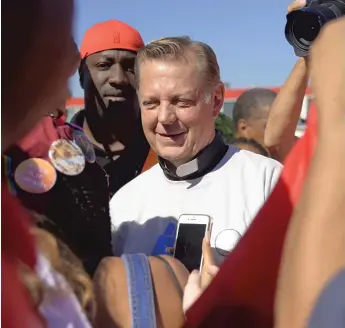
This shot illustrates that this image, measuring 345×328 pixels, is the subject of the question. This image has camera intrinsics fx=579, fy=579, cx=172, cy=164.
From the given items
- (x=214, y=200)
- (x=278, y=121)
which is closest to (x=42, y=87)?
(x=278, y=121)

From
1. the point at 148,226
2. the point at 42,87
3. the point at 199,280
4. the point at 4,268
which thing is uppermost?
the point at 42,87

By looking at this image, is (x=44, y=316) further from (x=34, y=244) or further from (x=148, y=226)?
→ (x=148, y=226)

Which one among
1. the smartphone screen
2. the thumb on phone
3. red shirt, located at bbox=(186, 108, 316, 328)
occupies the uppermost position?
red shirt, located at bbox=(186, 108, 316, 328)

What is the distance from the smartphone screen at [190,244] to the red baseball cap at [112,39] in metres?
0.81

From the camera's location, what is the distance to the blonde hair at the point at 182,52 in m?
1.29

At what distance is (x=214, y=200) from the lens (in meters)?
1.23

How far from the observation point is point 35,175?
26.0 inches

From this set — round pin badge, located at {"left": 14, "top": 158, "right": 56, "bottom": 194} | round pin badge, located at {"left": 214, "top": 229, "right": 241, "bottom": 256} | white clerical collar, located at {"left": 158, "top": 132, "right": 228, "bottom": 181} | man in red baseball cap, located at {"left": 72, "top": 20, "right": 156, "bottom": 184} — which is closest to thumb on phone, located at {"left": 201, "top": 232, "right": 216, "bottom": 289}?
round pin badge, located at {"left": 214, "top": 229, "right": 241, "bottom": 256}

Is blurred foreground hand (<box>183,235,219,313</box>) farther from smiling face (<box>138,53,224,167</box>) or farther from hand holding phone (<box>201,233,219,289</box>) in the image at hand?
smiling face (<box>138,53,224,167</box>)

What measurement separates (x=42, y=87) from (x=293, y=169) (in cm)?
24

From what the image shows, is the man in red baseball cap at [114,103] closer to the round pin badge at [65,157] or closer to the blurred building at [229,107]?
the blurred building at [229,107]

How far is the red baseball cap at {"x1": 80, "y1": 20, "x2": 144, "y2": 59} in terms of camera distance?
1.76 metres

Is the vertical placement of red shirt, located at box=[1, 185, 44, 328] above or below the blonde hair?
below

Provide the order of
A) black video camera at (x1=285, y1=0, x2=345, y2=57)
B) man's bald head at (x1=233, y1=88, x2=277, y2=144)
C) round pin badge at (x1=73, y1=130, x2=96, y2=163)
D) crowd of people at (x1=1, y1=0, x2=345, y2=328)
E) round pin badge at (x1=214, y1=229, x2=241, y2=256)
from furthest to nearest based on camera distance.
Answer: man's bald head at (x1=233, y1=88, x2=277, y2=144), round pin badge at (x1=214, y1=229, x2=241, y2=256), round pin badge at (x1=73, y1=130, x2=96, y2=163), black video camera at (x1=285, y1=0, x2=345, y2=57), crowd of people at (x1=1, y1=0, x2=345, y2=328)
